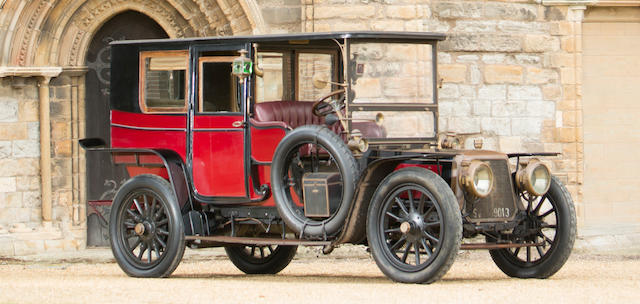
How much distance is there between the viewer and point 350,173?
27.8 ft

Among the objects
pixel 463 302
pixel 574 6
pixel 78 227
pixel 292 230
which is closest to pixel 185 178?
pixel 292 230

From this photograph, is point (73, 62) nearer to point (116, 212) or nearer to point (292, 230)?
point (116, 212)

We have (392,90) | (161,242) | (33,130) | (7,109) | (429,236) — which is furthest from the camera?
(33,130)

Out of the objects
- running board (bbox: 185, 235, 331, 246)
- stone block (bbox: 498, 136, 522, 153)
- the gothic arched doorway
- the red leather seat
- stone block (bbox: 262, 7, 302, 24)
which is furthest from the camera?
the gothic arched doorway

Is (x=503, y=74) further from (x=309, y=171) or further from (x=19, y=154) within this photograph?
(x=19, y=154)

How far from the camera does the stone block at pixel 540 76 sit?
14.0 meters

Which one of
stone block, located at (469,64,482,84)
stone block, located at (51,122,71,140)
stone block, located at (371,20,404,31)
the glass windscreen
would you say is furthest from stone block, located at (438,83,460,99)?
stone block, located at (51,122,71,140)

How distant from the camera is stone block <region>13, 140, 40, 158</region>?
46.5 ft

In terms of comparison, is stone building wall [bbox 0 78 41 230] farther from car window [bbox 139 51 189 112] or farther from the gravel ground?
car window [bbox 139 51 189 112]

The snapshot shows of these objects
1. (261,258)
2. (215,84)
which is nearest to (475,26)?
(261,258)

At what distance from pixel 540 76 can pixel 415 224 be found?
6.34 m

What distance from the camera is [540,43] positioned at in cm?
1407

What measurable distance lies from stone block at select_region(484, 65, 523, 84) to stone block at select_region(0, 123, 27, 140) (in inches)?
217

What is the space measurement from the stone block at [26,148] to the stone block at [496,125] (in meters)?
5.29
